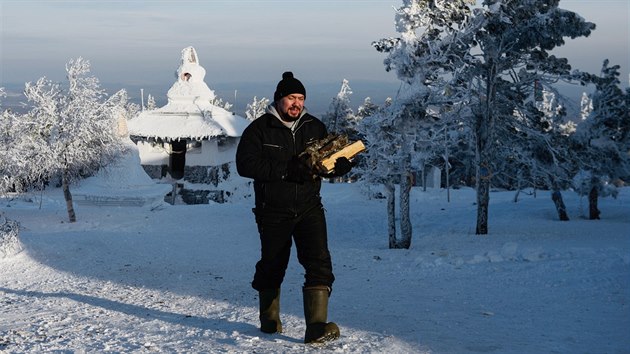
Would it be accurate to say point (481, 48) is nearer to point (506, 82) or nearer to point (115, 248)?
point (506, 82)

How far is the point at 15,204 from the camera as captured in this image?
33.6 m

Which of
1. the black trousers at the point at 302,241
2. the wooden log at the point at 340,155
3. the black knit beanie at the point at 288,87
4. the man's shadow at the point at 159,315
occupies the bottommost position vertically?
the man's shadow at the point at 159,315

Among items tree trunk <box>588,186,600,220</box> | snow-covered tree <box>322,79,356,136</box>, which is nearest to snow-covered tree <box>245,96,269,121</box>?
snow-covered tree <box>322,79,356,136</box>

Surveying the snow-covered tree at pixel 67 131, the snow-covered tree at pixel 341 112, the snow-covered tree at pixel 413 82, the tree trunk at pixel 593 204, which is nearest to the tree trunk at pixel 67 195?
the snow-covered tree at pixel 67 131

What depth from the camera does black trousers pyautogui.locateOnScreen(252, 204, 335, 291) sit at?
21.2ft

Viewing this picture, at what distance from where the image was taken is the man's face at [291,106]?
21.1 feet

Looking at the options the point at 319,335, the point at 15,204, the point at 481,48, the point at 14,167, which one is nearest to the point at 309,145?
the point at 319,335

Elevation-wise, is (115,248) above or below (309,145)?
below

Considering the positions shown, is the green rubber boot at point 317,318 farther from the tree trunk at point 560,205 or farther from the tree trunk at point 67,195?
the tree trunk at point 560,205

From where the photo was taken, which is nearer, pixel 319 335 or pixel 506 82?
pixel 319 335

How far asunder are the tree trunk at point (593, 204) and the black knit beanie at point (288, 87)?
24327mm

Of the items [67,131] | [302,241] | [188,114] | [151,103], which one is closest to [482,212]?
[67,131]

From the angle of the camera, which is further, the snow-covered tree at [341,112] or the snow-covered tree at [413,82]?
the snow-covered tree at [341,112]

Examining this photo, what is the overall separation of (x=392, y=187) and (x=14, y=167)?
467 inches
